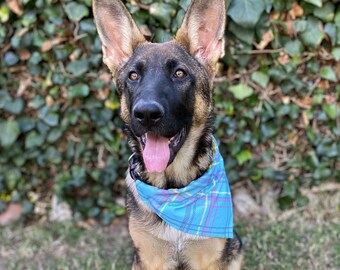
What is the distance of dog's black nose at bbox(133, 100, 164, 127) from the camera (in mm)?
3430

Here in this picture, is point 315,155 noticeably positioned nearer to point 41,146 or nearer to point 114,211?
point 114,211

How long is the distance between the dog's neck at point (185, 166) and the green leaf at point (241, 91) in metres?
1.47

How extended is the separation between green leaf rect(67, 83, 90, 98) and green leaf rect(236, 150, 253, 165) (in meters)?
1.73

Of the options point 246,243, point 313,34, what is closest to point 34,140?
point 246,243

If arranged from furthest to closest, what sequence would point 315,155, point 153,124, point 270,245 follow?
1. point 315,155
2. point 270,245
3. point 153,124

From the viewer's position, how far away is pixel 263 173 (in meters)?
5.80

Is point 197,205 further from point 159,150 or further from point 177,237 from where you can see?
point 159,150

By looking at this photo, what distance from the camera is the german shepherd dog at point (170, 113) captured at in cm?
371

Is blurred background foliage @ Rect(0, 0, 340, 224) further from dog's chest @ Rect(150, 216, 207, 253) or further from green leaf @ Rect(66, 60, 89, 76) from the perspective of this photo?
dog's chest @ Rect(150, 216, 207, 253)

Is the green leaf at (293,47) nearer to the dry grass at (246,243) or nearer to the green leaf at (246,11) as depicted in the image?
the green leaf at (246,11)

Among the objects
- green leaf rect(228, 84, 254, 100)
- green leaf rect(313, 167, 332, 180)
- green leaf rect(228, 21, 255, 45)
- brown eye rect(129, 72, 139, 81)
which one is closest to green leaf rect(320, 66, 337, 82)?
green leaf rect(228, 84, 254, 100)

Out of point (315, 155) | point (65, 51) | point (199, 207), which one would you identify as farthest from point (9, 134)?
point (315, 155)

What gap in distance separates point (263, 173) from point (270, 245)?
83 centimetres

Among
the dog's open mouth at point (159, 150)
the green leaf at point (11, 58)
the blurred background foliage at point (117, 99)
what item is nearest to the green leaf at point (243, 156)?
the blurred background foliage at point (117, 99)
